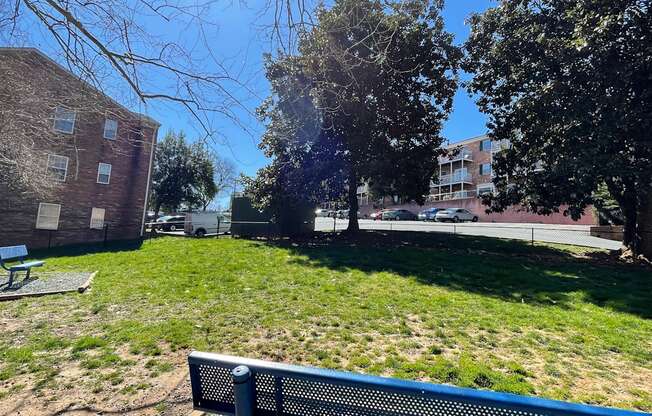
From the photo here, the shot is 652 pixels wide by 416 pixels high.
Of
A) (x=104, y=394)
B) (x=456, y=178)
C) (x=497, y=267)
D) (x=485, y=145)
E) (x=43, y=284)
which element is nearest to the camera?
(x=104, y=394)

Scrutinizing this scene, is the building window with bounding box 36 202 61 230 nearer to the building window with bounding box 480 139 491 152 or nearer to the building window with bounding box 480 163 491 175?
the building window with bounding box 480 163 491 175

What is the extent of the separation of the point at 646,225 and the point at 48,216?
87.0 feet

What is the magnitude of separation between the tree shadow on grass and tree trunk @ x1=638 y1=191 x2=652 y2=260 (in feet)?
3.59

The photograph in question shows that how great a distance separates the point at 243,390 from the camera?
193cm

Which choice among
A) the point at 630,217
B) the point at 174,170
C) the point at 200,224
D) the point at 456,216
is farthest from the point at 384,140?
the point at 174,170

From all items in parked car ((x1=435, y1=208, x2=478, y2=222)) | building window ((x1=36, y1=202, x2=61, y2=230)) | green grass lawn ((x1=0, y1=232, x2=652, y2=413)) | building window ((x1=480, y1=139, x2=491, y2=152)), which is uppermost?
building window ((x1=480, y1=139, x2=491, y2=152))

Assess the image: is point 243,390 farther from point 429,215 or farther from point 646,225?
point 429,215

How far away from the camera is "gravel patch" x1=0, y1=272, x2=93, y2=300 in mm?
6711

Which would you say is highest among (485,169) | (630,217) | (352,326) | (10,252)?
(485,169)

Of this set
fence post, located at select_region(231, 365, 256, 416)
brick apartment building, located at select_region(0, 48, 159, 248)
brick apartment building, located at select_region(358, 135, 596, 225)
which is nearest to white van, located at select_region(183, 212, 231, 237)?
brick apartment building, located at select_region(0, 48, 159, 248)

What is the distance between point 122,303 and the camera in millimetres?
5996

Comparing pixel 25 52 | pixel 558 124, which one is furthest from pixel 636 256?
pixel 25 52

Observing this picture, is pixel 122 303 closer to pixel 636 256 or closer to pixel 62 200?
pixel 636 256

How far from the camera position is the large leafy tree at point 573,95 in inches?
359
